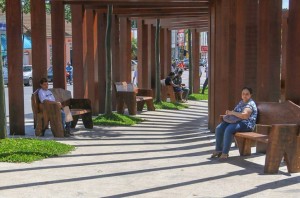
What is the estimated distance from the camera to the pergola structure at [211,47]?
30.6 ft

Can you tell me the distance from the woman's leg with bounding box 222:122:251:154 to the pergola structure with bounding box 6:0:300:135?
2.81 ft

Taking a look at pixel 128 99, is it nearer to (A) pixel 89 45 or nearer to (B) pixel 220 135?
(A) pixel 89 45

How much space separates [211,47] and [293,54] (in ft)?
13.8

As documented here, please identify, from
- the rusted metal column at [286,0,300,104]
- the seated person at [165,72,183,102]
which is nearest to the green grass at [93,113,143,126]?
the rusted metal column at [286,0,300,104]

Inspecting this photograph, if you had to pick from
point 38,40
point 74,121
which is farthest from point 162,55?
point 38,40

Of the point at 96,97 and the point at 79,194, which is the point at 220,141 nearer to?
the point at 79,194

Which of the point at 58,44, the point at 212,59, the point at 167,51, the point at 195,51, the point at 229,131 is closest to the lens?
the point at 229,131

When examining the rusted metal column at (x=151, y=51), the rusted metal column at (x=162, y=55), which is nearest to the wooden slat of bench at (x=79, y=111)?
the rusted metal column at (x=151, y=51)

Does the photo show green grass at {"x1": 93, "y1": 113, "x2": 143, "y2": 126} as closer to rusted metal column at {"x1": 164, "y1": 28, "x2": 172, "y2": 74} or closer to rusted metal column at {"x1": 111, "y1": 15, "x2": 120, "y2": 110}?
rusted metal column at {"x1": 111, "y1": 15, "x2": 120, "y2": 110}

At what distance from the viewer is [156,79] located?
20062mm

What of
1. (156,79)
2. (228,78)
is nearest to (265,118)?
(228,78)

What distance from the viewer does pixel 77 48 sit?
1489cm

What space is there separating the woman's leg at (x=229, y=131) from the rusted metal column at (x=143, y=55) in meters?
12.9

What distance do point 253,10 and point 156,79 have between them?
10.0 metres
